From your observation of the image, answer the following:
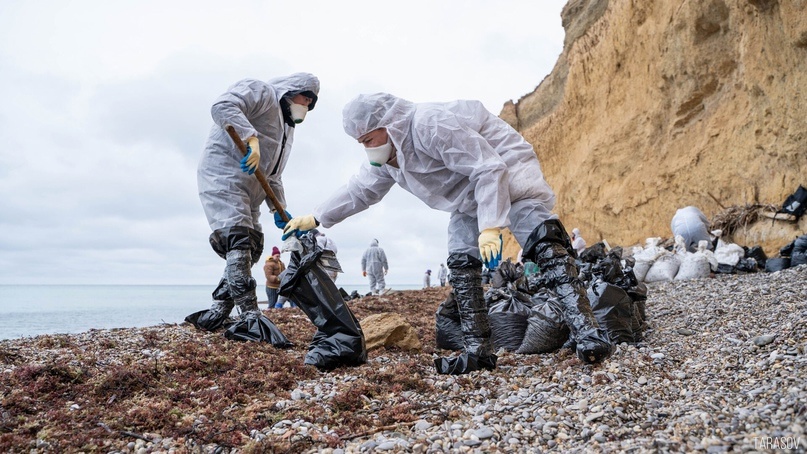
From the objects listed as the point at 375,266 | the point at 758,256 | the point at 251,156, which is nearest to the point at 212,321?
the point at 251,156

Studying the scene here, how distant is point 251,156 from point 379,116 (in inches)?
54.5

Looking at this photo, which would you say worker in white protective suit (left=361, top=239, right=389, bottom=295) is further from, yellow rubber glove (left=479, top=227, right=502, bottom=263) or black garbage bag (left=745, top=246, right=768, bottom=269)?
yellow rubber glove (left=479, top=227, right=502, bottom=263)

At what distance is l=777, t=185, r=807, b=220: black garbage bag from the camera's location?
8.77 meters

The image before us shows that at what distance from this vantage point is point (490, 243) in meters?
2.69

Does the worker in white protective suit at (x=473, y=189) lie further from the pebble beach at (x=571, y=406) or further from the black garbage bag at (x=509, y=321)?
the black garbage bag at (x=509, y=321)

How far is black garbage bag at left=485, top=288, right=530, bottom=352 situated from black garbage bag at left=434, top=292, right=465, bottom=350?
247mm

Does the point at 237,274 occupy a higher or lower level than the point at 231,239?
lower

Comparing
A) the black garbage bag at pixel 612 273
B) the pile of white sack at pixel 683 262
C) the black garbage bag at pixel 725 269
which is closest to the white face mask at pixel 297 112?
the black garbage bag at pixel 612 273

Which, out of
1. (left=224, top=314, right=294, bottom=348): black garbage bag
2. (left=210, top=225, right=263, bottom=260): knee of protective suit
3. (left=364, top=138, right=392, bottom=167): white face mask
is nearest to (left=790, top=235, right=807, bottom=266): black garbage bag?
(left=364, top=138, right=392, bottom=167): white face mask

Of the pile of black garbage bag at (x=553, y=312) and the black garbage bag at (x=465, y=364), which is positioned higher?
the pile of black garbage bag at (x=553, y=312)

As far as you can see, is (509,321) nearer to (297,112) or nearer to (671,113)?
(297,112)

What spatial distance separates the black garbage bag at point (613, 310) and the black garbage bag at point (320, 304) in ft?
4.99

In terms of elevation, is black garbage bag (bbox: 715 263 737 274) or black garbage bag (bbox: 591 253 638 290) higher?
black garbage bag (bbox: 591 253 638 290)

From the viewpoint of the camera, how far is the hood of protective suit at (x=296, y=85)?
14.6 feet
